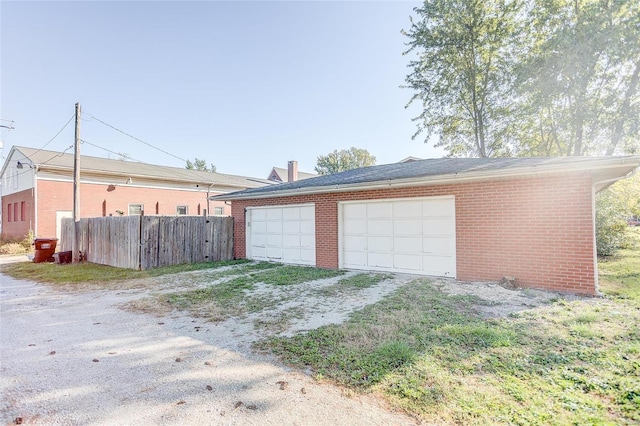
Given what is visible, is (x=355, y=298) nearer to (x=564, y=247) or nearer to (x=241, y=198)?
(x=564, y=247)

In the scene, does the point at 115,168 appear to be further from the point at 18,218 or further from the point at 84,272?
the point at 84,272

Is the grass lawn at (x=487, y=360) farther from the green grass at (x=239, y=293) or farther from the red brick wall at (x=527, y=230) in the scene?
the green grass at (x=239, y=293)

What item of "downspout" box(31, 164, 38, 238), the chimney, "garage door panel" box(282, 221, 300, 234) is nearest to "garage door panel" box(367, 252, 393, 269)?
"garage door panel" box(282, 221, 300, 234)

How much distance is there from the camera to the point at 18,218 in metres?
18.2

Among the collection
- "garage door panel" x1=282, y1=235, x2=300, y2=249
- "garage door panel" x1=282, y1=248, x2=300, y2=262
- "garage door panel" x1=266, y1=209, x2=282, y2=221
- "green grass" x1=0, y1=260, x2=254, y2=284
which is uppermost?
"garage door panel" x1=266, y1=209, x2=282, y2=221

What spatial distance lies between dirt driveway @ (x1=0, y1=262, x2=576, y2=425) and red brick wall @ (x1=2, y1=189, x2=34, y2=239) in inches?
589

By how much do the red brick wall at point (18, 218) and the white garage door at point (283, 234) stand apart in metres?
13.7

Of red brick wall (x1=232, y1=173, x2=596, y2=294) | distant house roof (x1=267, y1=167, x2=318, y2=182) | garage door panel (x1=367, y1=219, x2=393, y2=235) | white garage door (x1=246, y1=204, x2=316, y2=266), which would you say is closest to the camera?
red brick wall (x1=232, y1=173, x2=596, y2=294)

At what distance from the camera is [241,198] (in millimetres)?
11453

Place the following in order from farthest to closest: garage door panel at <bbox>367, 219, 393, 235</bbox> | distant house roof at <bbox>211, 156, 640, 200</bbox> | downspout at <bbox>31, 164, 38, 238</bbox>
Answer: downspout at <bbox>31, 164, 38, 238</bbox> < garage door panel at <bbox>367, 219, 393, 235</bbox> < distant house roof at <bbox>211, 156, 640, 200</bbox>

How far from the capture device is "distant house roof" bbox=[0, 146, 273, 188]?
651 inches

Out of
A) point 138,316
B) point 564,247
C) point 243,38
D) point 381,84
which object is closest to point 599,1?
point 381,84

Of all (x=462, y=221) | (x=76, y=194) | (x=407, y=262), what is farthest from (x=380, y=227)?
(x=76, y=194)

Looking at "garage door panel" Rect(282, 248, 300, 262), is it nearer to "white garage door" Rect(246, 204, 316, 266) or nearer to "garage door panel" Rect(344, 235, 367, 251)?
"white garage door" Rect(246, 204, 316, 266)
